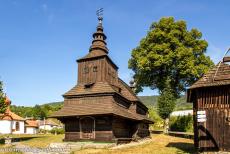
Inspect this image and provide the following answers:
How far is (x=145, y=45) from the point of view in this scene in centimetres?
4906

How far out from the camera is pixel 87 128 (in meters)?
32.4

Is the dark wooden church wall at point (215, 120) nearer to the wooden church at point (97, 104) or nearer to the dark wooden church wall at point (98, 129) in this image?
the wooden church at point (97, 104)

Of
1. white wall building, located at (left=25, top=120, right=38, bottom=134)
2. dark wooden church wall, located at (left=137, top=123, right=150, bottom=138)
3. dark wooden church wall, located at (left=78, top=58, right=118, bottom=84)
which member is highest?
dark wooden church wall, located at (left=78, top=58, right=118, bottom=84)

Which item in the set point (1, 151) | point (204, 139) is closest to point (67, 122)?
point (1, 151)

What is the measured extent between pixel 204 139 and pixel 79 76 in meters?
19.1

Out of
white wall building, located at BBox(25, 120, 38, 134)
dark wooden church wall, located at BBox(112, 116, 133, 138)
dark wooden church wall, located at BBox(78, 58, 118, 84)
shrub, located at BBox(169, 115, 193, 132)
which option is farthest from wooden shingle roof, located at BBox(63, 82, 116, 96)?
white wall building, located at BBox(25, 120, 38, 134)

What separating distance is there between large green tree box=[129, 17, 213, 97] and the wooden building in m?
22.7

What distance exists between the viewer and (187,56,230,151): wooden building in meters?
21.4

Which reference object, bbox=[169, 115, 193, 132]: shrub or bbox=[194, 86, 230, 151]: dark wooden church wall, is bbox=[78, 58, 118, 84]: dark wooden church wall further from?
bbox=[169, 115, 193, 132]: shrub

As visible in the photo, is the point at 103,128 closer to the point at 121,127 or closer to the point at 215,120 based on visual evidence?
the point at 121,127

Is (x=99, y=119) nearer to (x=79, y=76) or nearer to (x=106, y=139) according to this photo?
(x=106, y=139)

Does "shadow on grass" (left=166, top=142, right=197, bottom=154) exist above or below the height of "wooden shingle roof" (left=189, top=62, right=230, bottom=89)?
below

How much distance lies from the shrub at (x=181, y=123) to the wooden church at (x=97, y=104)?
9830 millimetres

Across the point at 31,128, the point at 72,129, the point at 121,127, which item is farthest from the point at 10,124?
the point at 121,127
